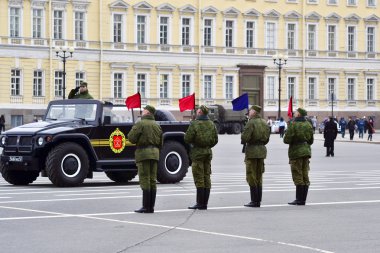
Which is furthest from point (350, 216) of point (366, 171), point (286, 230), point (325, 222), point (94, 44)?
point (94, 44)

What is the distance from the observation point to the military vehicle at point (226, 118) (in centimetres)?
8722

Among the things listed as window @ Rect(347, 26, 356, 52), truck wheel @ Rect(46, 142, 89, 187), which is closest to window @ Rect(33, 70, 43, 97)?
window @ Rect(347, 26, 356, 52)

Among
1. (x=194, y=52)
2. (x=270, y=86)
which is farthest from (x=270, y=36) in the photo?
(x=194, y=52)

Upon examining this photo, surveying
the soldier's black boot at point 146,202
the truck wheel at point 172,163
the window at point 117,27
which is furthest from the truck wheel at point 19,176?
the window at point 117,27

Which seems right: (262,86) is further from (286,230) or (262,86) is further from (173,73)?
(286,230)

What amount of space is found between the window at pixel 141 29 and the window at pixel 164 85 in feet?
10.6

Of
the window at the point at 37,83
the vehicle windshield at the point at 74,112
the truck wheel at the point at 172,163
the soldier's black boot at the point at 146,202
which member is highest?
the window at the point at 37,83

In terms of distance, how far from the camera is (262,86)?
9356 centimetres

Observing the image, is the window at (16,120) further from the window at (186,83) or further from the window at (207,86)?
the window at (207,86)

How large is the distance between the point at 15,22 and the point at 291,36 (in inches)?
1001

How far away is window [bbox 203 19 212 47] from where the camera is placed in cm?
9056

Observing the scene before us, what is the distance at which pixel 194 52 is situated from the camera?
8988 centimetres

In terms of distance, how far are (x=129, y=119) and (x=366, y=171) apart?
10.5 meters

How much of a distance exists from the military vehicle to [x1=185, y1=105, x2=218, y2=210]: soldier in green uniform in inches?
2594
